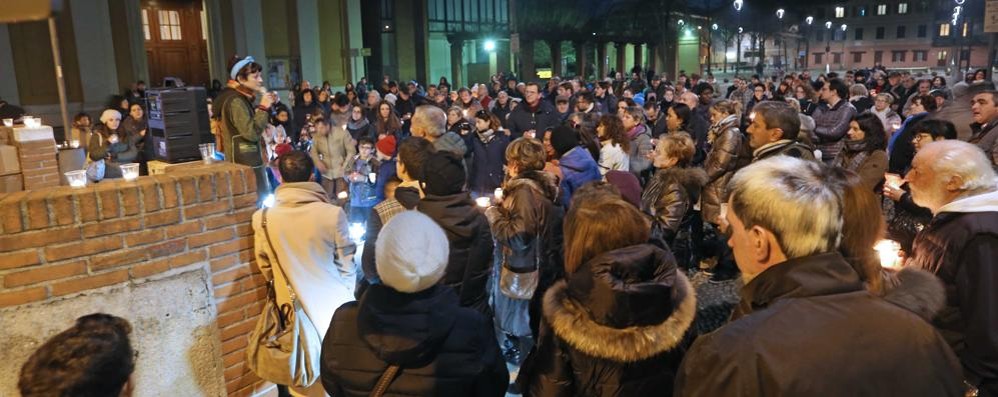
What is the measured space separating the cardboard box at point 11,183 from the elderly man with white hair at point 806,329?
8.26 meters

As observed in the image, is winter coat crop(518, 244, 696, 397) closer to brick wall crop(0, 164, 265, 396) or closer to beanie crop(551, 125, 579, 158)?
brick wall crop(0, 164, 265, 396)

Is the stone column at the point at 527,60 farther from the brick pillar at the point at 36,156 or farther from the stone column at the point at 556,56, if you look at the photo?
the brick pillar at the point at 36,156

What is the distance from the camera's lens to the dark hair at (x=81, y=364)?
1848 millimetres

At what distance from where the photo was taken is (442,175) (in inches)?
154

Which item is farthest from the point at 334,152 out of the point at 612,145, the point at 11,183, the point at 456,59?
the point at 456,59

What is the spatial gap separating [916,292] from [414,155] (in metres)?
3.02

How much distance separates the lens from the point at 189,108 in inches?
233

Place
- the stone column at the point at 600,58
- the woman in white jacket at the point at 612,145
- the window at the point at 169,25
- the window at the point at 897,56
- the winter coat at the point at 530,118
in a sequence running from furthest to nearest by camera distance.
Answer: the window at the point at 897,56 < the stone column at the point at 600,58 < the window at the point at 169,25 < the winter coat at the point at 530,118 < the woman in white jacket at the point at 612,145

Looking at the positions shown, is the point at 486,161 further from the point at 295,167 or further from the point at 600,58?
the point at 600,58

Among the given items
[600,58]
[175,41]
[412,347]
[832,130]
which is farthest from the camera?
[600,58]

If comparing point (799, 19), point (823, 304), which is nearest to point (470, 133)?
point (823, 304)

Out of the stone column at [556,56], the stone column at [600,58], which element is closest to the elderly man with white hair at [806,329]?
the stone column at [556,56]

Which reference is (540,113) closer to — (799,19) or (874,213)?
(874,213)

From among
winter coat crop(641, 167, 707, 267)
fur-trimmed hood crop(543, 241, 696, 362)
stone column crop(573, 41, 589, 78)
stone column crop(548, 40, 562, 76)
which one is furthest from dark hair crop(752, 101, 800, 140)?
stone column crop(573, 41, 589, 78)
